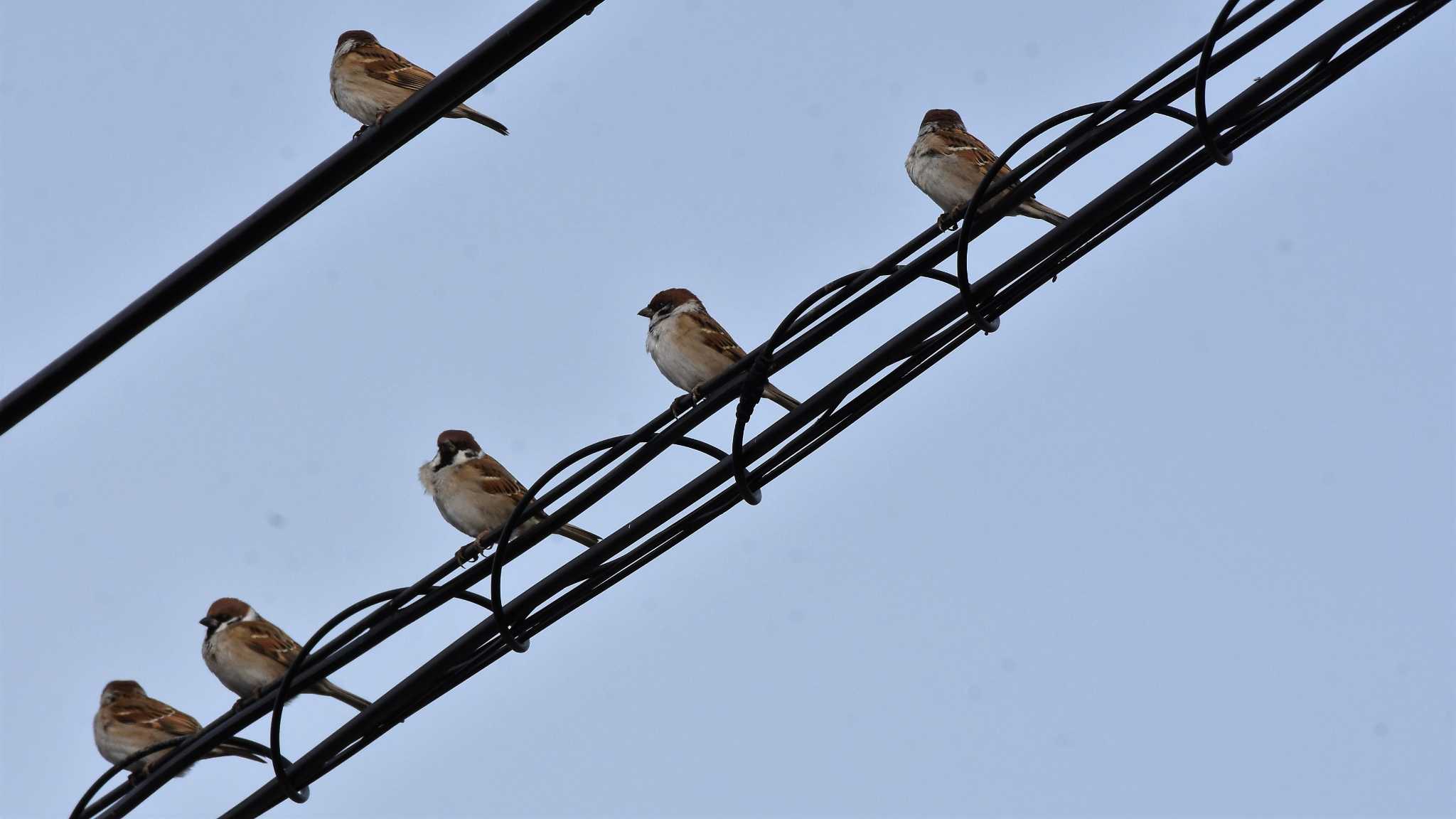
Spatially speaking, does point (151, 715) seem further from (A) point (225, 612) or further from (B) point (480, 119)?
(B) point (480, 119)

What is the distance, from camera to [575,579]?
17.2 feet

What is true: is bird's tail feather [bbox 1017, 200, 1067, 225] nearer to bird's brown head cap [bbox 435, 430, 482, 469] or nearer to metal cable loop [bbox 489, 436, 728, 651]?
metal cable loop [bbox 489, 436, 728, 651]

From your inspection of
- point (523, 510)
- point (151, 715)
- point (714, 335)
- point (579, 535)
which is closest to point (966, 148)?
point (714, 335)

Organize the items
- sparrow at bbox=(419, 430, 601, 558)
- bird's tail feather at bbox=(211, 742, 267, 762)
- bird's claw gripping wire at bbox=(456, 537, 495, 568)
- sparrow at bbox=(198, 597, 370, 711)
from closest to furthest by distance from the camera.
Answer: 1. bird's tail feather at bbox=(211, 742, 267, 762)
2. bird's claw gripping wire at bbox=(456, 537, 495, 568)
3. sparrow at bbox=(419, 430, 601, 558)
4. sparrow at bbox=(198, 597, 370, 711)

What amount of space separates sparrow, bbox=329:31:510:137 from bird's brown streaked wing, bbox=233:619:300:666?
2.83 metres

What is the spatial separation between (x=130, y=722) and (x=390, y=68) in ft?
12.6

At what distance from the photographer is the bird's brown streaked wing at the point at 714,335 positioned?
7809 mm

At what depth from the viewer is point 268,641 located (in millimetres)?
9234

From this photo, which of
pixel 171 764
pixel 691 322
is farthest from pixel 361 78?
pixel 171 764

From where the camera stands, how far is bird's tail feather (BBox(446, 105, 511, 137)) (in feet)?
30.0

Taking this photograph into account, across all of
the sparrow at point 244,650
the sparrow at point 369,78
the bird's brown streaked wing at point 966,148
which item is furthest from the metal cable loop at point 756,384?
the sparrow at point 369,78

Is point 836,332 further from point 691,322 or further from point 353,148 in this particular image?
point 691,322

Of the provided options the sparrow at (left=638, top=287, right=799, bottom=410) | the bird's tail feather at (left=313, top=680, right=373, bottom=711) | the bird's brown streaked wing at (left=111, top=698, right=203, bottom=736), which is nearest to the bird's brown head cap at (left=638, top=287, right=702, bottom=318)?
the sparrow at (left=638, top=287, right=799, bottom=410)

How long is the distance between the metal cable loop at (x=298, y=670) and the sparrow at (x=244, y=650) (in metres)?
3.46
